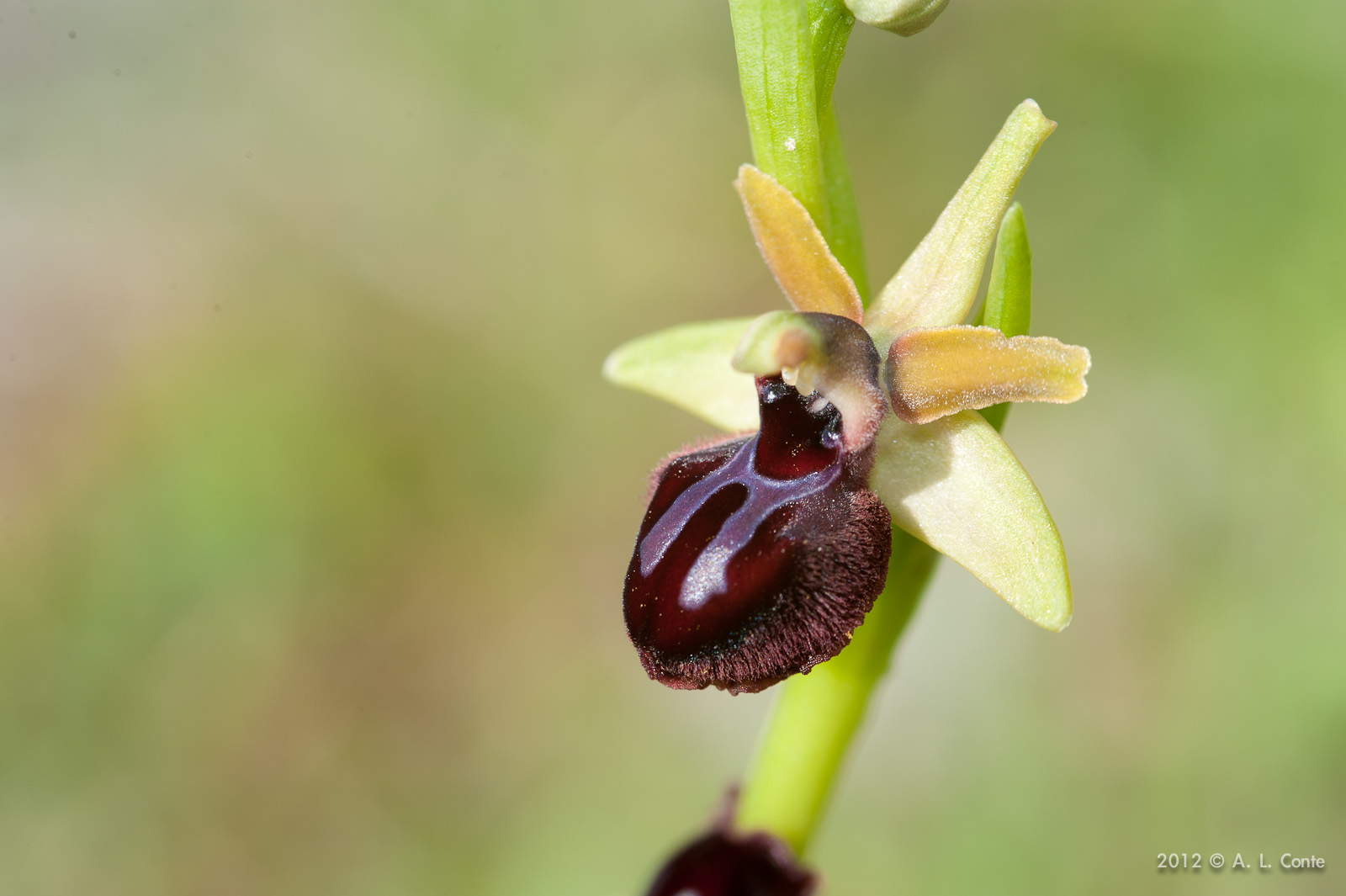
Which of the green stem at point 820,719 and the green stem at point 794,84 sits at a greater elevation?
the green stem at point 794,84

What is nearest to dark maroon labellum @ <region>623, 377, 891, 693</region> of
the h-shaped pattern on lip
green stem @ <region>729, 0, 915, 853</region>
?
the h-shaped pattern on lip

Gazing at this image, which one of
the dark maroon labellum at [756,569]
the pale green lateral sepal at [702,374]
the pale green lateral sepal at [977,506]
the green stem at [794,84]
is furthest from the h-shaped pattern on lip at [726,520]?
the green stem at [794,84]

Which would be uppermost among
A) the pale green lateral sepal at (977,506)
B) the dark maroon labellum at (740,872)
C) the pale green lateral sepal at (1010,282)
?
the pale green lateral sepal at (1010,282)

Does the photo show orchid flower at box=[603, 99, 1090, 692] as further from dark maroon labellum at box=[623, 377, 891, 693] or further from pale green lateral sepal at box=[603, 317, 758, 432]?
pale green lateral sepal at box=[603, 317, 758, 432]

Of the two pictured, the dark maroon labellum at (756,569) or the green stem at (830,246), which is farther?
the green stem at (830,246)

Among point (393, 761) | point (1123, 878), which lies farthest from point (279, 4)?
point (1123, 878)

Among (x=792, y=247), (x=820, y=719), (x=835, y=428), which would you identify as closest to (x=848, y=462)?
(x=835, y=428)
